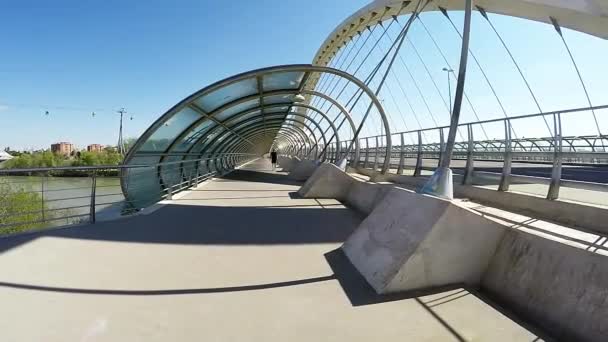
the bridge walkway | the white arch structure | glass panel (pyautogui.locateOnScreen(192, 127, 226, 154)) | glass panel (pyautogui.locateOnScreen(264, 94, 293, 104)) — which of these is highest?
the white arch structure

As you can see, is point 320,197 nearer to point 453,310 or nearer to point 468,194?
point 468,194

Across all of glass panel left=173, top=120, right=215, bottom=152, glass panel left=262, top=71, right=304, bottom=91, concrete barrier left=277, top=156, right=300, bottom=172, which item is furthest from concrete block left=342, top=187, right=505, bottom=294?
concrete barrier left=277, top=156, right=300, bottom=172

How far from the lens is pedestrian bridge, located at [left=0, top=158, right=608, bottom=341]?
8.72 ft

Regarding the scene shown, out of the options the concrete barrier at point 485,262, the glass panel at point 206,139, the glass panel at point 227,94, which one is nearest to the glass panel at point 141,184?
the glass panel at point 227,94

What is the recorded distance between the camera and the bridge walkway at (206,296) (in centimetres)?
264

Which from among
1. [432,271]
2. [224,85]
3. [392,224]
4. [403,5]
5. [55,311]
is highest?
[403,5]

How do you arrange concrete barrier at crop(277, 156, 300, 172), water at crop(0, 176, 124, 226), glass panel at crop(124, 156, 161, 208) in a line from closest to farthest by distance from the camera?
water at crop(0, 176, 124, 226), glass panel at crop(124, 156, 161, 208), concrete barrier at crop(277, 156, 300, 172)

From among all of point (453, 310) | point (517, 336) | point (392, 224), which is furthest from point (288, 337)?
point (392, 224)

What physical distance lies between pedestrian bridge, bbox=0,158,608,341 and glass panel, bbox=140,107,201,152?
4985mm

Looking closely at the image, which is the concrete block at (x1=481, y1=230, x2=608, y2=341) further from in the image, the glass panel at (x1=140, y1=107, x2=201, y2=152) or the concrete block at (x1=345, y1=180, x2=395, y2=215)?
the glass panel at (x1=140, y1=107, x2=201, y2=152)

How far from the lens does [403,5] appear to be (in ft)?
71.4

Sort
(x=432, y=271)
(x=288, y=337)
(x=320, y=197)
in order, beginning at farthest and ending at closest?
(x=320, y=197), (x=432, y=271), (x=288, y=337)

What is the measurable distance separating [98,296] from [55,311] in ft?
1.14

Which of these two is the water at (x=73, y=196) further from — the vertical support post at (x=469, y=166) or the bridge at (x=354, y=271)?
the vertical support post at (x=469, y=166)
